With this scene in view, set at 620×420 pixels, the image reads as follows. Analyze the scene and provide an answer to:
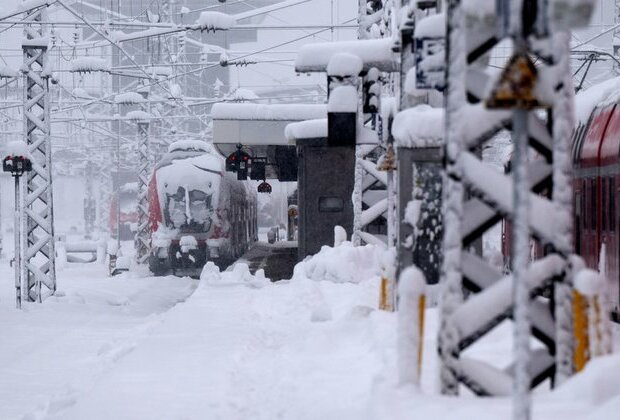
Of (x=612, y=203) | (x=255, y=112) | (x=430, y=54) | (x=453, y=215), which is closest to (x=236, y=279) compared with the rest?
A: (x=255, y=112)

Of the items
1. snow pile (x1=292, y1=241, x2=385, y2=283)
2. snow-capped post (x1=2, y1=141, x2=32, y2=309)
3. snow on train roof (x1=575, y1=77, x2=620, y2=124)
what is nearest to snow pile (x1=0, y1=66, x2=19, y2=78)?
snow-capped post (x1=2, y1=141, x2=32, y2=309)

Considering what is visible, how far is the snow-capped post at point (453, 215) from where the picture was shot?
237 inches

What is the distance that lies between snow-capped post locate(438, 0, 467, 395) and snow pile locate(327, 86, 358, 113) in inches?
439

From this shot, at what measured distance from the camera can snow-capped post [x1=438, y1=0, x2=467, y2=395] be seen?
6.01 meters

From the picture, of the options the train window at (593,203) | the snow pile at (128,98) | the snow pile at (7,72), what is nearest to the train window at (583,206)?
the train window at (593,203)

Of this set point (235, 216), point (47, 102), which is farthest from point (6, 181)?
point (47, 102)

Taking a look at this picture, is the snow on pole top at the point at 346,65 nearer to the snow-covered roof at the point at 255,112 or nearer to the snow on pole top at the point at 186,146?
the snow-covered roof at the point at 255,112

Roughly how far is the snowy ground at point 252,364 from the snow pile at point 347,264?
0.03 m

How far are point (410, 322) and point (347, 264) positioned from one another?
1204 centimetres

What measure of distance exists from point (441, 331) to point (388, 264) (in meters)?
6.64

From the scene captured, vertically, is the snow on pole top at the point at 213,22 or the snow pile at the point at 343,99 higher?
the snow on pole top at the point at 213,22

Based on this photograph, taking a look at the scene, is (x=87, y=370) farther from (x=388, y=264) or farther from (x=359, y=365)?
(x=359, y=365)

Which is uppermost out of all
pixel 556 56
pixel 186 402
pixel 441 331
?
pixel 556 56

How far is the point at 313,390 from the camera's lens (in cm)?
848
